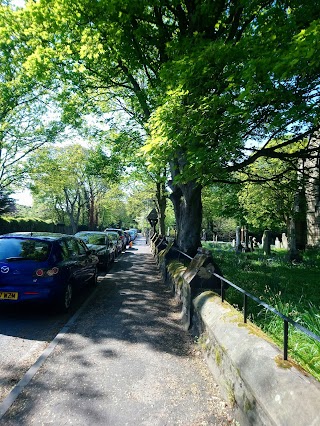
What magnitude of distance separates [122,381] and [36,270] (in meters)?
3.21

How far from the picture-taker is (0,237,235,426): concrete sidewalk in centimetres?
302

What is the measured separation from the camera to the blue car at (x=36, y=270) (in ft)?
19.7

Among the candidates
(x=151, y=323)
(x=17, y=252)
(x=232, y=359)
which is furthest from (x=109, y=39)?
(x=232, y=359)

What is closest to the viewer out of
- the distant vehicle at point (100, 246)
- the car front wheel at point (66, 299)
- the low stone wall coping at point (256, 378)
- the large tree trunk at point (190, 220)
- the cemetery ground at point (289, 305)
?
the low stone wall coping at point (256, 378)

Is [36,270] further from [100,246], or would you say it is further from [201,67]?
[100,246]

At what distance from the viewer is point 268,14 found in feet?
26.7

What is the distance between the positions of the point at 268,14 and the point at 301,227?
21216 mm

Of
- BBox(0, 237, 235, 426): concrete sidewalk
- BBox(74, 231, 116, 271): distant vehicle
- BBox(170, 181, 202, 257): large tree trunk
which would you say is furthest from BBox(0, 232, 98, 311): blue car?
BBox(74, 231, 116, 271): distant vehicle

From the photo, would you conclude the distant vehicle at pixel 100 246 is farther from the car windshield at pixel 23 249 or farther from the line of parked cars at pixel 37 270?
the car windshield at pixel 23 249

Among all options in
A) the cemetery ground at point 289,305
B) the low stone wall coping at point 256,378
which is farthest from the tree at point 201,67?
the low stone wall coping at point 256,378

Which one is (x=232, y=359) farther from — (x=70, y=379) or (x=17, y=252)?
(x=17, y=252)

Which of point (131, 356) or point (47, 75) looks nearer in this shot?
point (131, 356)

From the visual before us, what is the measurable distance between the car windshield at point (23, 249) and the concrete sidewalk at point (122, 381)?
1.53 meters

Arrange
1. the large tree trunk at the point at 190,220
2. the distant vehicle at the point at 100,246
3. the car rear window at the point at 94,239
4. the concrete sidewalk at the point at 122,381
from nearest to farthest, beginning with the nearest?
the concrete sidewalk at the point at 122,381 < the large tree trunk at the point at 190,220 < the distant vehicle at the point at 100,246 < the car rear window at the point at 94,239
